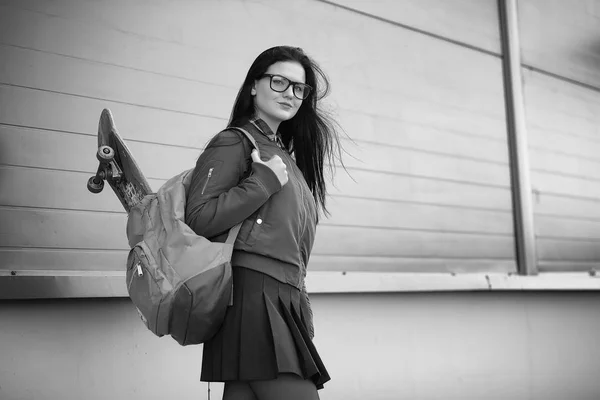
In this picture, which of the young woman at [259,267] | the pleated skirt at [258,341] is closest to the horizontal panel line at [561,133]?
the young woman at [259,267]

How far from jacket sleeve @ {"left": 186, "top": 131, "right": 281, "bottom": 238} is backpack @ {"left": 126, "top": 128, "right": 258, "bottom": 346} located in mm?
42

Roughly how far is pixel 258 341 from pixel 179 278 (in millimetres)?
293

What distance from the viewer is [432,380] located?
4.26 meters

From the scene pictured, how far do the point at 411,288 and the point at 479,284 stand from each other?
655mm

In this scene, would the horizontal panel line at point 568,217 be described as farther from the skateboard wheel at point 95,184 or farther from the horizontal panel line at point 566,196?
the skateboard wheel at point 95,184

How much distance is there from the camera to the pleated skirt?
6.24ft

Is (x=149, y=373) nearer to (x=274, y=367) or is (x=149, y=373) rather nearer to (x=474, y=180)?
(x=274, y=367)

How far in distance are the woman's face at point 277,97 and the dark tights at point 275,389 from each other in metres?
0.85

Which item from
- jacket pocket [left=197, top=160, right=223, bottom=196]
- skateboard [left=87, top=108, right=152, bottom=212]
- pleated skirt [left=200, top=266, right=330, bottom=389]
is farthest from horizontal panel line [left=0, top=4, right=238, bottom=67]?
pleated skirt [left=200, top=266, right=330, bottom=389]

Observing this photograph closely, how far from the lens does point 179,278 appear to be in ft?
6.00

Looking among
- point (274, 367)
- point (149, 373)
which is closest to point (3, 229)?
point (149, 373)

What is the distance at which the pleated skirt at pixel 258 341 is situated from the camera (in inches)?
74.9

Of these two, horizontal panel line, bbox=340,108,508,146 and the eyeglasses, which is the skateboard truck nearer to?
the eyeglasses

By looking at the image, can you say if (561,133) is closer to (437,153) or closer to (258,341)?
(437,153)
